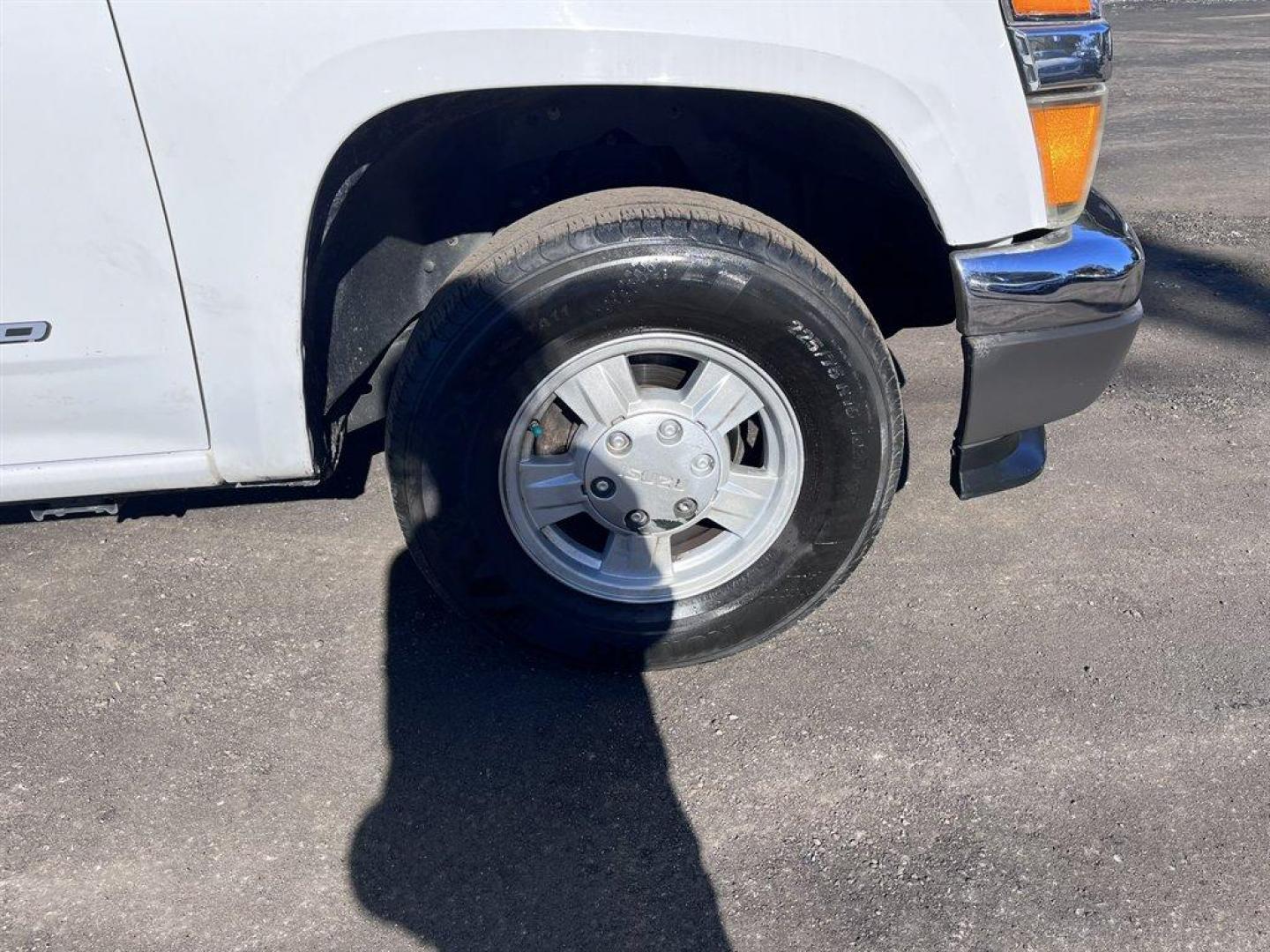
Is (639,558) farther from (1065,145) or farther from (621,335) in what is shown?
(1065,145)

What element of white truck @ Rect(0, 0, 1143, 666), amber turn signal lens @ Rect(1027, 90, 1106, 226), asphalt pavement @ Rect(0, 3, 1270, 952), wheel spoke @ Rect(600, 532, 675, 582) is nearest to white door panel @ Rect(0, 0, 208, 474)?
white truck @ Rect(0, 0, 1143, 666)

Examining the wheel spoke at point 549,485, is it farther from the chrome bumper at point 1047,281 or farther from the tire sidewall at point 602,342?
the chrome bumper at point 1047,281

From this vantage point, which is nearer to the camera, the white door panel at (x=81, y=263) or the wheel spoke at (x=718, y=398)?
the white door panel at (x=81, y=263)

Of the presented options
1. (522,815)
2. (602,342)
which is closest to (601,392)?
(602,342)

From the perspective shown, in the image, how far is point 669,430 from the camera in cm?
257

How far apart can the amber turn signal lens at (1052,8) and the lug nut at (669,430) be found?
42.7 inches

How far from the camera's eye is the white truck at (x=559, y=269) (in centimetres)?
214

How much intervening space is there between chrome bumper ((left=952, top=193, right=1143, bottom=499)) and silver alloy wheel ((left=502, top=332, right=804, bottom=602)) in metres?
0.44

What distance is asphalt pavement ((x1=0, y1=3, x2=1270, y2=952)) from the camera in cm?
221

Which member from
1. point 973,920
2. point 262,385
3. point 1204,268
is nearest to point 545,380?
point 262,385

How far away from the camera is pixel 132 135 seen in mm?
2137

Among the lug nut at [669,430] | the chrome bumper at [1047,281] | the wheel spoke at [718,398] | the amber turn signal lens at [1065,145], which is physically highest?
the amber turn signal lens at [1065,145]

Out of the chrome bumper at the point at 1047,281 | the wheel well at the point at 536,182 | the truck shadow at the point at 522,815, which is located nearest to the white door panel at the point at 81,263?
the wheel well at the point at 536,182

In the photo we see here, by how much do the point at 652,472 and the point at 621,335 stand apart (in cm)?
34
